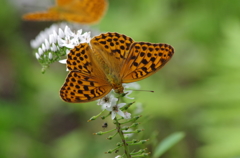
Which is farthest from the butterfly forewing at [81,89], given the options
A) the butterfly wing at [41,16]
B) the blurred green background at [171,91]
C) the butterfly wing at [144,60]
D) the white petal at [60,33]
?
the blurred green background at [171,91]

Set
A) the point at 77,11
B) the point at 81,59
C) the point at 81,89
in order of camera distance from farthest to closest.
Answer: the point at 77,11, the point at 81,59, the point at 81,89

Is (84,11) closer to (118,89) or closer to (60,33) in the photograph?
(60,33)

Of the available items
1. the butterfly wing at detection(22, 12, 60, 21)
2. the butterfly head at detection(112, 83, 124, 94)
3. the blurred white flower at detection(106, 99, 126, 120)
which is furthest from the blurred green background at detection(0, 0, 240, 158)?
the blurred white flower at detection(106, 99, 126, 120)

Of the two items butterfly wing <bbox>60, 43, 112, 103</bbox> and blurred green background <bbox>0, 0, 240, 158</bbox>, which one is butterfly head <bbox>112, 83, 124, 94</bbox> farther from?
blurred green background <bbox>0, 0, 240, 158</bbox>

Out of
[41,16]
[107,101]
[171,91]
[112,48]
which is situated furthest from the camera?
[171,91]

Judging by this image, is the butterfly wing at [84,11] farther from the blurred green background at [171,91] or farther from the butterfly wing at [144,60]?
the butterfly wing at [144,60]

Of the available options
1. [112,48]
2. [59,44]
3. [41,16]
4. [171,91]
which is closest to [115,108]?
[112,48]
